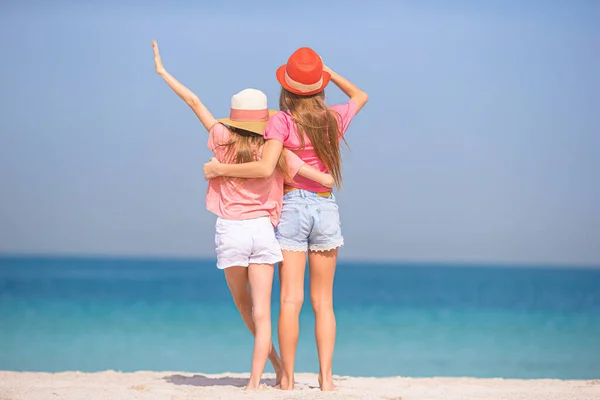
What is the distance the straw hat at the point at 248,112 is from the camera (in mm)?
4465

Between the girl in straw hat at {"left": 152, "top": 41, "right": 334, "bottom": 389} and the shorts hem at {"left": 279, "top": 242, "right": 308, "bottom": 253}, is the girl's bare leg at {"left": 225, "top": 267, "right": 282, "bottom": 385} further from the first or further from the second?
the shorts hem at {"left": 279, "top": 242, "right": 308, "bottom": 253}

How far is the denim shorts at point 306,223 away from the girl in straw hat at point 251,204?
0.18 feet

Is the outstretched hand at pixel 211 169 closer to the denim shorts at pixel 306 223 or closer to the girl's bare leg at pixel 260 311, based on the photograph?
the denim shorts at pixel 306 223

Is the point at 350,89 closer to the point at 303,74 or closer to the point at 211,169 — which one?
the point at 303,74

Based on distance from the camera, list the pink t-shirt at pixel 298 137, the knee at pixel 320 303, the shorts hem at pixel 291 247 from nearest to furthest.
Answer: the pink t-shirt at pixel 298 137 < the shorts hem at pixel 291 247 < the knee at pixel 320 303

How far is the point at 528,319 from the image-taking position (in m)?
16.3

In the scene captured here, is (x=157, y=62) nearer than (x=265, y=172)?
No

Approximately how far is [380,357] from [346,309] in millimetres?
7921

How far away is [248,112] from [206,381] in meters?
1.99

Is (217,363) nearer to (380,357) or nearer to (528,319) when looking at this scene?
(380,357)

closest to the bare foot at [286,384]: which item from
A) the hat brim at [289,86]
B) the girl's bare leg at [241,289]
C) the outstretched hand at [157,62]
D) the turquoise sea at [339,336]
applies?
the girl's bare leg at [241,289]

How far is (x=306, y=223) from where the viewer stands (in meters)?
4.45

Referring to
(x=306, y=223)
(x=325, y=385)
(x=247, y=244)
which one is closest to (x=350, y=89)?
(x=306, y=223)

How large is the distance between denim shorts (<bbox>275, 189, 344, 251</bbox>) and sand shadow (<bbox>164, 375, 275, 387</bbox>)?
1178 millimetres
